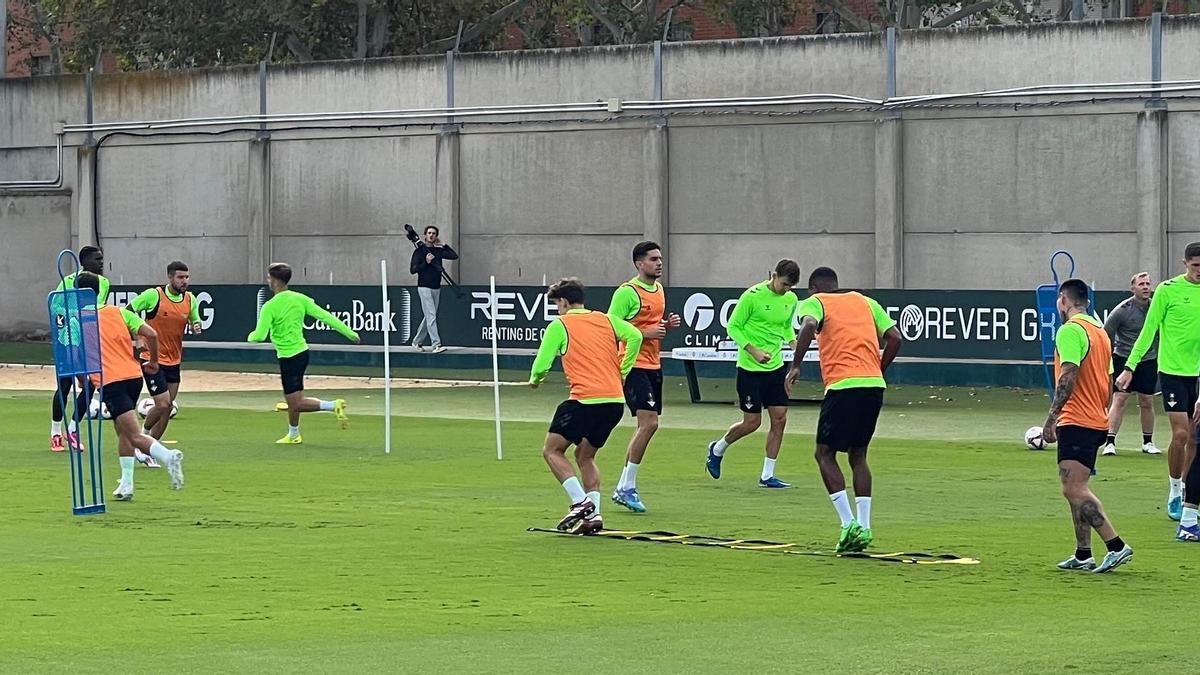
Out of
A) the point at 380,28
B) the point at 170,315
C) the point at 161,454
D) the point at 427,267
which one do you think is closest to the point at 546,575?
the point at 161,454

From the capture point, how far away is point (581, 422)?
15.9 m

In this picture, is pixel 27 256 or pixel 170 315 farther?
pixel 27 256

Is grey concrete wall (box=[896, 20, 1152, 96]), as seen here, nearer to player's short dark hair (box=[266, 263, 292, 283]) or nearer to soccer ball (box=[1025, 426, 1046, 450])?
soccer ball (box=[1025, 426, 1046, 450])

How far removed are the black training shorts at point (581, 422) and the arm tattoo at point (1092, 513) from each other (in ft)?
13.0

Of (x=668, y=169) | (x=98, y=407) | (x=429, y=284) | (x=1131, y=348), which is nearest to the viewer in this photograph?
(x=98, y=407)

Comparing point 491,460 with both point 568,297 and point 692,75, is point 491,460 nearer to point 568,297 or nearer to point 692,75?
point 568,297

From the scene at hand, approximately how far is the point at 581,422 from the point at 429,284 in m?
22.2

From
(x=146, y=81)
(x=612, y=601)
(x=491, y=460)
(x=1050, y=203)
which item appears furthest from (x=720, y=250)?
(x=612, y=601)

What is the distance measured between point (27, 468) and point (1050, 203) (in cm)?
2015

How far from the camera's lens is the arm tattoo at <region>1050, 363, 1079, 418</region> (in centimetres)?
1327

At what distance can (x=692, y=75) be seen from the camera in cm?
3906

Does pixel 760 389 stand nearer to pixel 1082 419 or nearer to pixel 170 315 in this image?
pixel 1082 419

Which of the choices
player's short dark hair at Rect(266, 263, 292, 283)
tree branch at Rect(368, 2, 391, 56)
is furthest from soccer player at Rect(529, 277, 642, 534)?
tree branch at Rect(368, 2, 391, 56)

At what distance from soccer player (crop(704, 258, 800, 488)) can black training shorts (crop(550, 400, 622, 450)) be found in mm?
3686
